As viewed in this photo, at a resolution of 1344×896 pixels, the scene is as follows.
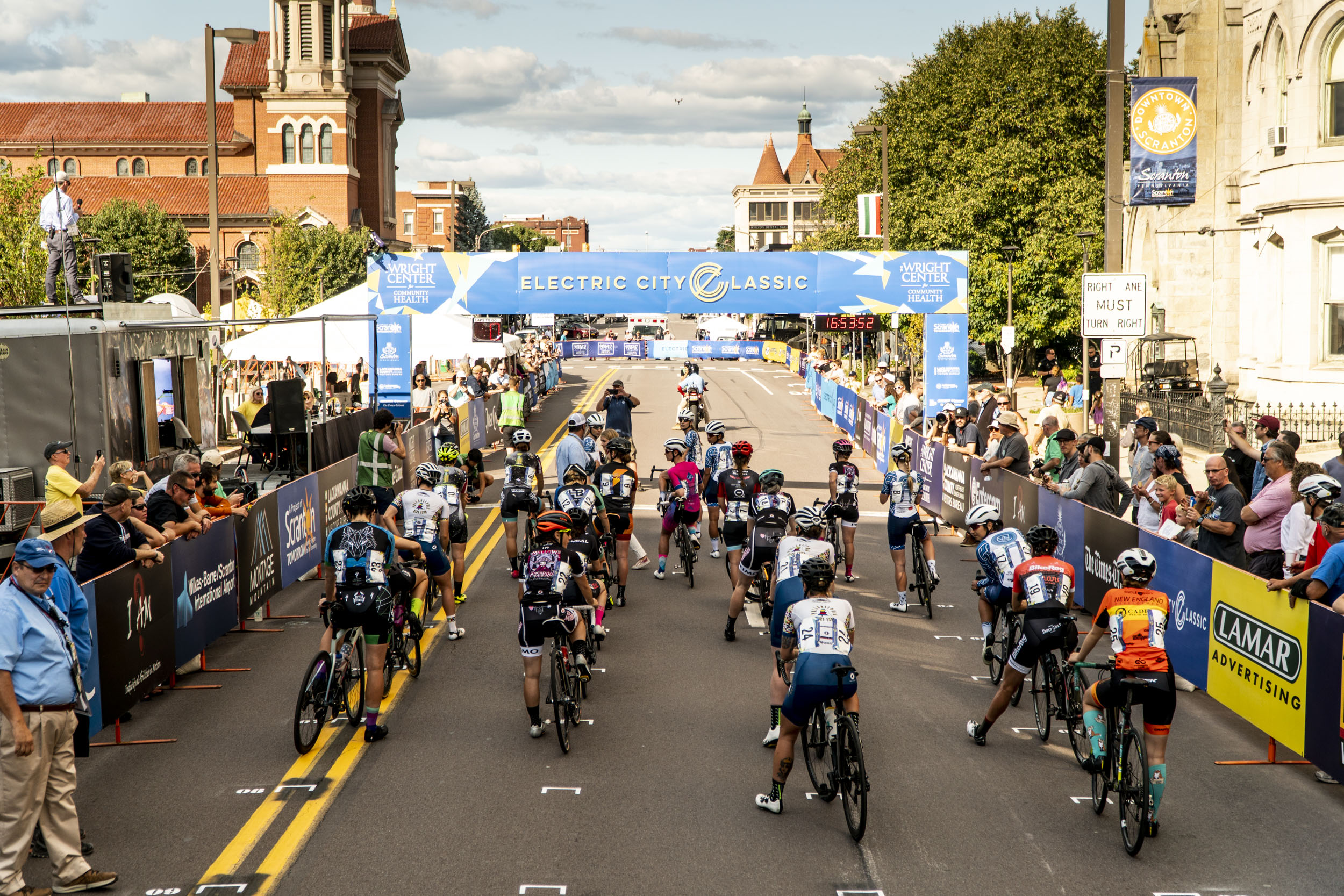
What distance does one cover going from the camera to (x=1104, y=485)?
1357cm

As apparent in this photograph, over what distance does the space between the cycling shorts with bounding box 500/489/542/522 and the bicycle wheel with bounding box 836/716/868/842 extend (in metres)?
3.80

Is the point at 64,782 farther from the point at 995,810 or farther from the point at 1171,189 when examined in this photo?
the point at 1171,189

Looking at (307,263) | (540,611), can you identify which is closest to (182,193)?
(307,263)

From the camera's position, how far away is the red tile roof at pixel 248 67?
8406 centimetres

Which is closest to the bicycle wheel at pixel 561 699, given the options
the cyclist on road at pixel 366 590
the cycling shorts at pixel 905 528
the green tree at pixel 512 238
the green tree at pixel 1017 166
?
the cyclist on road at pixel 366 590

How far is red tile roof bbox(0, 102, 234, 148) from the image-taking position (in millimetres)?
91750

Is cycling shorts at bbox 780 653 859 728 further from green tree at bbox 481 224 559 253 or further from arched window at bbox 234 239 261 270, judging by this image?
green tree at bbox 481 224 559 253

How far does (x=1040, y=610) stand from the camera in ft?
28.7

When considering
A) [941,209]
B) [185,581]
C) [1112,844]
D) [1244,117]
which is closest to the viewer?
[1112,844]

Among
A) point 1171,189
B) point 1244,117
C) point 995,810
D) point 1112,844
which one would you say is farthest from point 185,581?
point 1244,117

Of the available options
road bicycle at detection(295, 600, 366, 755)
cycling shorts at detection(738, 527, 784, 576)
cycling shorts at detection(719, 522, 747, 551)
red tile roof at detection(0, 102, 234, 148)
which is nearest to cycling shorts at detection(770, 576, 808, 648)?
cycling shorts at detection(738, 527, 784, 576)

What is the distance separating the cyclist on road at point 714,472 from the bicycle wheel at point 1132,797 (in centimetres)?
680

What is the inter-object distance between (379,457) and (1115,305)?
31.1ft

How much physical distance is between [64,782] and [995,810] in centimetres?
560
